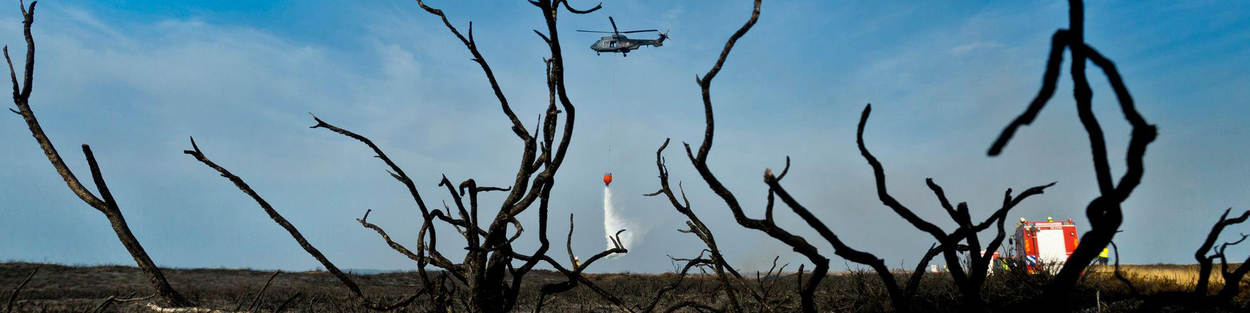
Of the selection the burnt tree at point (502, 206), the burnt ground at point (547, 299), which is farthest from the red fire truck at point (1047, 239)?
the burnt tree at point (502, 206)

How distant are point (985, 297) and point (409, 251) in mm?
6903

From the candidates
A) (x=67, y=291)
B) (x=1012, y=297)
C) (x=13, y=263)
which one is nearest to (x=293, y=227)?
(x=1012, y=297)

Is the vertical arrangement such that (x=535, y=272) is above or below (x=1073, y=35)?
above

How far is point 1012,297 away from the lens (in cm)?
891

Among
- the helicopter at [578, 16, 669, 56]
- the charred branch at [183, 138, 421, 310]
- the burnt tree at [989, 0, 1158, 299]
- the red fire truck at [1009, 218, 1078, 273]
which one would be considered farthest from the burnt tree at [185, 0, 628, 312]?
the helicopter at [578, 16, 669, 56]

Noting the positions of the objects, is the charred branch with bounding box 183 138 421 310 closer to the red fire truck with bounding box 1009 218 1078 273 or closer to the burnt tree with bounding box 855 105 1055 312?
the burnt tree with bounding box 855 105 1055 312

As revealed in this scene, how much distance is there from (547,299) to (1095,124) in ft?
39.2

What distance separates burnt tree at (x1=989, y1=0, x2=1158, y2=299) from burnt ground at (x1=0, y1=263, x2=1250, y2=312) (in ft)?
0.98

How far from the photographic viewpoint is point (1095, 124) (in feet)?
4.03

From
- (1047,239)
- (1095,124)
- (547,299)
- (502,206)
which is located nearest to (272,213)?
(502,206)

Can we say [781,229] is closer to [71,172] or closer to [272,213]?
[272,213]

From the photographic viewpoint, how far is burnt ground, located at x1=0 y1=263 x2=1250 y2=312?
20.1ft

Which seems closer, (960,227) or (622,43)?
(960,227)

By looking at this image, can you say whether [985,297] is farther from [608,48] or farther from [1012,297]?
[608,48]
